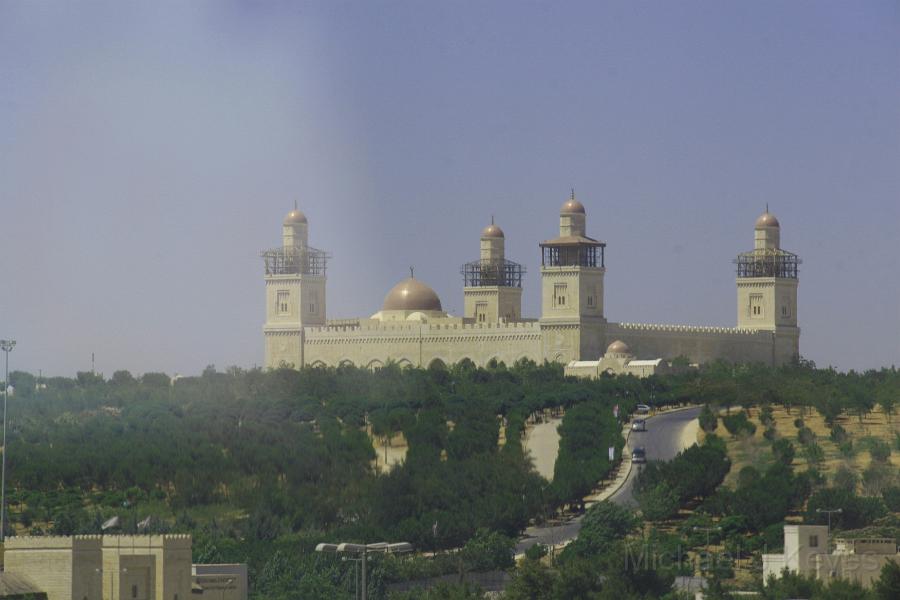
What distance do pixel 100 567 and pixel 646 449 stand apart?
4187cm

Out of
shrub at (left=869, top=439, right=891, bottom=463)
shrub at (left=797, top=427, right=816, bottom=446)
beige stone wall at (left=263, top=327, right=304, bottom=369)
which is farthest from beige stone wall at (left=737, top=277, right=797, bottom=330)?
shrub at (left=869, top=439, right=891, bottom=463)

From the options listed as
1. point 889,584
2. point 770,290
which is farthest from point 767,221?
point 889,584

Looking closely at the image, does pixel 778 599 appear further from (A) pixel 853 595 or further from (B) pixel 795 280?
(B) pixel 795 280

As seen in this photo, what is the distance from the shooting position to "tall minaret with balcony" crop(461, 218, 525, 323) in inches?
4483

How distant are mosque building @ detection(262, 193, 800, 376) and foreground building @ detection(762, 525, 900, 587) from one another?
48807 mm

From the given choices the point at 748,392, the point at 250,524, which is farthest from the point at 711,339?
the point at 250,524

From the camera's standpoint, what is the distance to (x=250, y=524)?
6788 cm

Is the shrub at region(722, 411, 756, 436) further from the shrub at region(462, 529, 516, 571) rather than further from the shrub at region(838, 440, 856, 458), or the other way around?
the shrub at region(462, 529, 516, 571)

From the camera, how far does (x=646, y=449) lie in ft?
273

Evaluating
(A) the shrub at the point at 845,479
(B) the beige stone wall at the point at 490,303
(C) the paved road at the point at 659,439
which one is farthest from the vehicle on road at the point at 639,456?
(B) the beige stone wall at the point at 490,303

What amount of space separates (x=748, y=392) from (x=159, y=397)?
22.4 meters

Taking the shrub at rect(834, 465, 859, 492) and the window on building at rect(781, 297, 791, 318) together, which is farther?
the window on building at rect(781, 297, 791, 318)

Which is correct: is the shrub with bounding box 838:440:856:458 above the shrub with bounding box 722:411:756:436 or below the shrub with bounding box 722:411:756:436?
below

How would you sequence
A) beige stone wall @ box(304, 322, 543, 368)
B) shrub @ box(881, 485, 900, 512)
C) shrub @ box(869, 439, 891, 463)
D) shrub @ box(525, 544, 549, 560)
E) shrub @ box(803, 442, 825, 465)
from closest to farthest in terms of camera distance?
1. shrub @ box(525, 544, 549, 560)
2. shrub @ box(881, 485, 900, 512)
3. shrub @ box(803, 442, 825, 465)
4. shrub @ box(869, 439, 891, 463)
5. beige stone wall @ box(304, 322, 543, 368)
